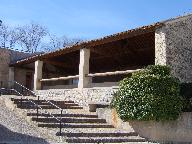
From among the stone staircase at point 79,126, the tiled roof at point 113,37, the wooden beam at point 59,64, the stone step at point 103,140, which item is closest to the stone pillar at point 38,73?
the wooden beam at point 59,64

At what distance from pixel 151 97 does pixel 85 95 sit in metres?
5.65

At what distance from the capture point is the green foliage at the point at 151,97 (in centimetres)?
1405

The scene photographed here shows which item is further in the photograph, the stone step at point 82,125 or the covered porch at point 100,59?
the covered porch at point 100,59

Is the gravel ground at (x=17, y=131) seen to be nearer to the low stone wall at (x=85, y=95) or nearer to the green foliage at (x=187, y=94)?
the low stone wall at (x=85, y=95)

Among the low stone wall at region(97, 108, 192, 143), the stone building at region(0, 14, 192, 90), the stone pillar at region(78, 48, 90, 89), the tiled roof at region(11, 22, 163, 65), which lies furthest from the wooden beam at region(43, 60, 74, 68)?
the low stone wall at region(97, 108, 192, 143)

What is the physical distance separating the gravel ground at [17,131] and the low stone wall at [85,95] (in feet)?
13.9

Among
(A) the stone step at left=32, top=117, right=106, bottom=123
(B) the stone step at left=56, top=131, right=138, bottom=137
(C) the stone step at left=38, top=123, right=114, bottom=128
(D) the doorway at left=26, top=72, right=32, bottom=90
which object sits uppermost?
(D) the doorway at left=26, top=72, right=32, bottom=90

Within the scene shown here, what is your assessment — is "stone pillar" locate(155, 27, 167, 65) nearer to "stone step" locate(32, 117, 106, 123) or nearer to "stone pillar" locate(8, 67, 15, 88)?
"stone step" locate(32, 117, 106, 123)

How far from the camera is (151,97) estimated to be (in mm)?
14102

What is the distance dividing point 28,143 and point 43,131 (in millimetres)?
1605

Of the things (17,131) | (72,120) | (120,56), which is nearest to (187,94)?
(72,120)

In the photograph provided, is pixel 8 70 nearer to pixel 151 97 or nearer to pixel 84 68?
pixel 84 68

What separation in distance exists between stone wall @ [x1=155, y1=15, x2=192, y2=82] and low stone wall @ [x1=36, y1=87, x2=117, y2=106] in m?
2.83

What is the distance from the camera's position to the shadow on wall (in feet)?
40.4
